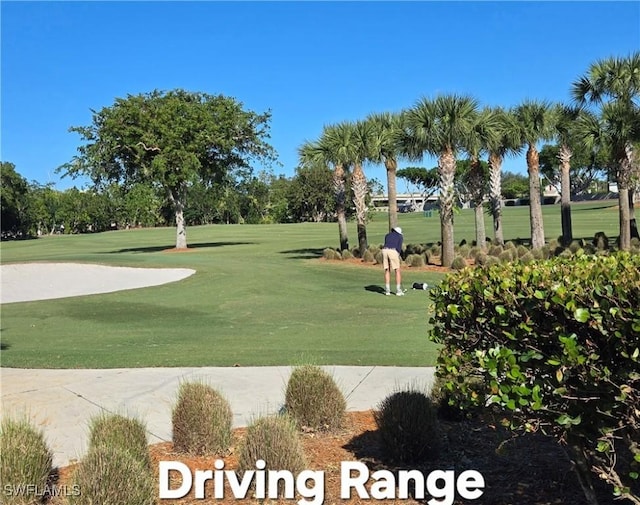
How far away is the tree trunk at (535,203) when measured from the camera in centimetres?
2842

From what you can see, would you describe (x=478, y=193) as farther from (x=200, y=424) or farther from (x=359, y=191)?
(x=200, y=424)

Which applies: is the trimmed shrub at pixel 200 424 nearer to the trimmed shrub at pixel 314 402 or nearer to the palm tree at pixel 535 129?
the trimmed shrub at pixel 314 402

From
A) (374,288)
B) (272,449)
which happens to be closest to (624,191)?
(374,288)

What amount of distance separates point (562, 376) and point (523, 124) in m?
27.7

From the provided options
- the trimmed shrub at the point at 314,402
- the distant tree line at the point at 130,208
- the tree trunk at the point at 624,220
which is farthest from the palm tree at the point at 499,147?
the distant tree line at the point at 130,208

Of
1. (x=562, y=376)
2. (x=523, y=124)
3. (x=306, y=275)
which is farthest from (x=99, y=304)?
(x=523, y=124)

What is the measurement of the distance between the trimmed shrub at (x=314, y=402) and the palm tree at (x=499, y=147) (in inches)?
818

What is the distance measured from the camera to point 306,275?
75.7ft

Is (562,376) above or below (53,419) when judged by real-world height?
above

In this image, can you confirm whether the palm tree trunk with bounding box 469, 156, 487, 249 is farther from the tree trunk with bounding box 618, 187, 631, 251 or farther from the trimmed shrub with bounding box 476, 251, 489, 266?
the tree trunk with bounding box 618, 187, 631, 251

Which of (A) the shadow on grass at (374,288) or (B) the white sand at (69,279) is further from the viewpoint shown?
(B) the white sand at (69,279)

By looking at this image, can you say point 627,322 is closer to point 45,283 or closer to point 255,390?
point 255,390

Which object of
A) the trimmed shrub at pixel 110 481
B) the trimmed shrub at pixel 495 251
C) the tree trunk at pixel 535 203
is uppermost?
the tree trunk at pixel 535 203

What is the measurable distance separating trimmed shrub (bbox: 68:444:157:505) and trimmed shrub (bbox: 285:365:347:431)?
7.08 ft
